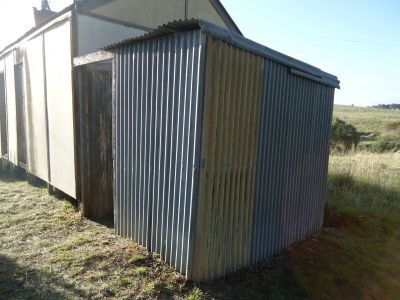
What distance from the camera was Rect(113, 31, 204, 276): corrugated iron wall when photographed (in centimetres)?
354

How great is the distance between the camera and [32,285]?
12.2 feet

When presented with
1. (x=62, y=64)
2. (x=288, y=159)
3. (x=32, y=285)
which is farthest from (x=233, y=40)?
(x=62, y=64)

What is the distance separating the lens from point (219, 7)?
874 cm

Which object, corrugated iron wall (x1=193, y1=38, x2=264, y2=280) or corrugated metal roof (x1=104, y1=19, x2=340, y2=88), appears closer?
corrugated metal roof (x1=104, y1=19, x2=340, y2=88)

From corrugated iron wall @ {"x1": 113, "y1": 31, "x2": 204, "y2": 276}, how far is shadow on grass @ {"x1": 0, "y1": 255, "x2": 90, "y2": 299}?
1.18m

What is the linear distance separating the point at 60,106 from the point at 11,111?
187 inches

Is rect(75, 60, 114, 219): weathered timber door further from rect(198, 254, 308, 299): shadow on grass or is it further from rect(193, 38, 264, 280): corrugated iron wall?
rect(198, 254, 308, 299): shadow on grass

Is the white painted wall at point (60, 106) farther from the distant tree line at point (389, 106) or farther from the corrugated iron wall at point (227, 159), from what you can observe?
the distant tree line at point (389, 106)

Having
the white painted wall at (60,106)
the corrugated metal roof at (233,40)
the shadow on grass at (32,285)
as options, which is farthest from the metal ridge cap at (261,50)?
the white painted wall at (60,106)

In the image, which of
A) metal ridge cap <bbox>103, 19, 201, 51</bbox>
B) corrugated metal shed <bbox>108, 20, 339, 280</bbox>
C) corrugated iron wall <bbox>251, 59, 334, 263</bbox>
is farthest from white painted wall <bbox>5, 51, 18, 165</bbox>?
corrugated iron wall <bbox>251, 59, 334, 263</bbox>

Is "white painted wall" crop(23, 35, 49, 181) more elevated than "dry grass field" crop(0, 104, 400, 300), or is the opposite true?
"white painted wall" crop(23, 35, 49, 181)

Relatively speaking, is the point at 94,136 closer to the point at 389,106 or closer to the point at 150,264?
the point at 150,264

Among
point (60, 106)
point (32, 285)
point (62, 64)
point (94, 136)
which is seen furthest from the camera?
point (60, 106)

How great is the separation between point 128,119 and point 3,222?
11.0 ft
